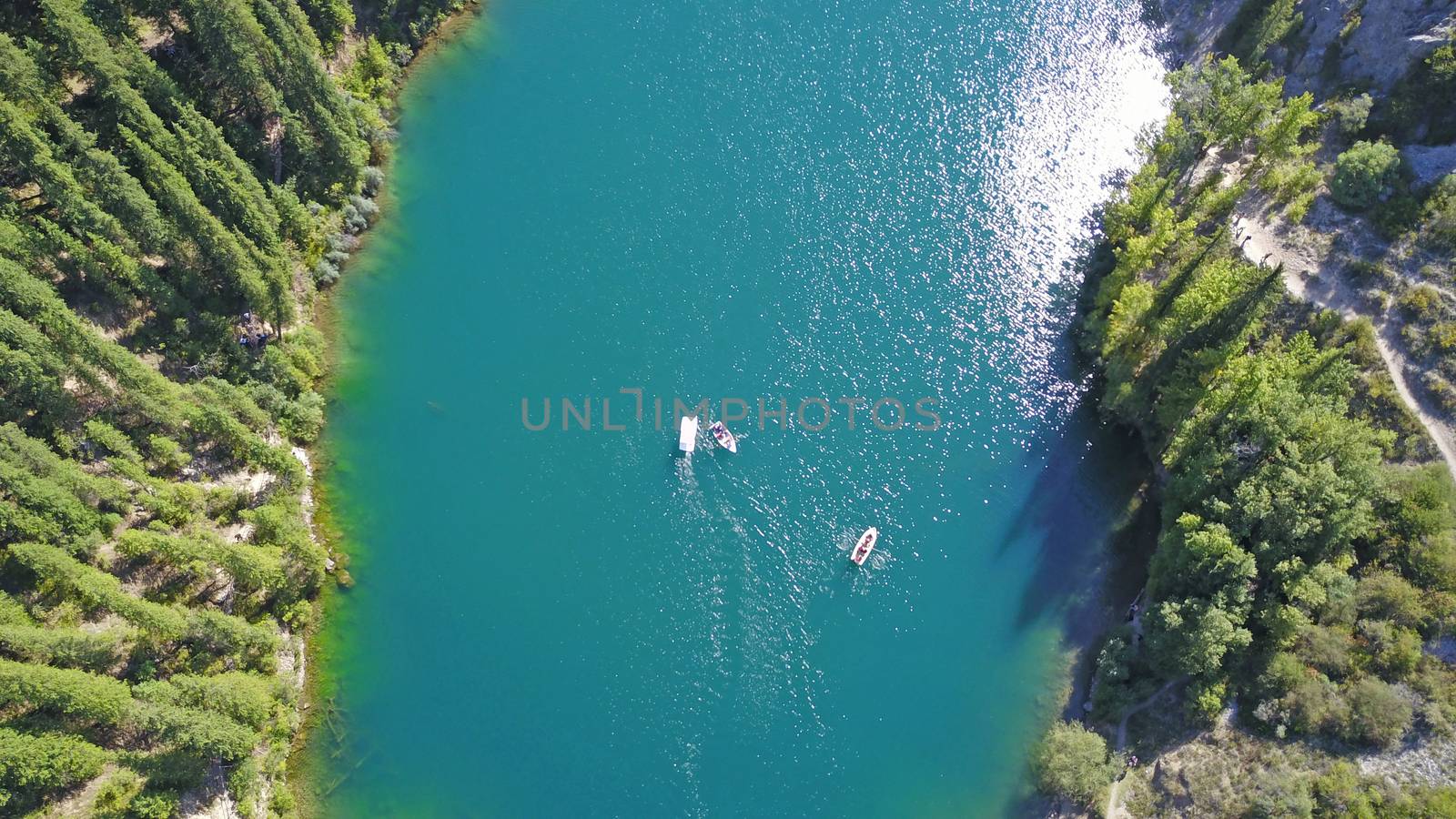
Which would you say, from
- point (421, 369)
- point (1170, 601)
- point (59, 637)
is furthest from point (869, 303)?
point (59, 637)

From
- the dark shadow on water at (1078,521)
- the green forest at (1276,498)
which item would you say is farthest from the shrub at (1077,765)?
the dark shadow on water at (1078,521)

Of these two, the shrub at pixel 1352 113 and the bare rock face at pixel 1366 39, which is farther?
the shrub at pixel 1352 113

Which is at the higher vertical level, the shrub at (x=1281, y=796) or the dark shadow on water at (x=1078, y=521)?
the dark shadow on water at (x=1078, y=521)

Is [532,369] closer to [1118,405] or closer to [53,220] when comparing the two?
[53,220]

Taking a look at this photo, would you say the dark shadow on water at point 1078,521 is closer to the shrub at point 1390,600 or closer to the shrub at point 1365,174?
the shrub at point 1390,600

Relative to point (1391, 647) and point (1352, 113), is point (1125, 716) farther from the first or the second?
point (1352, 113)

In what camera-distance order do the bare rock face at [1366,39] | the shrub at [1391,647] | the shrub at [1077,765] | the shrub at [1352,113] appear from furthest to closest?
1. the shrub at [1352,113]
2. the bare rock face at [1366,39]
3. the shrub at [1077,765]
4. the shrub at [1391,647]
